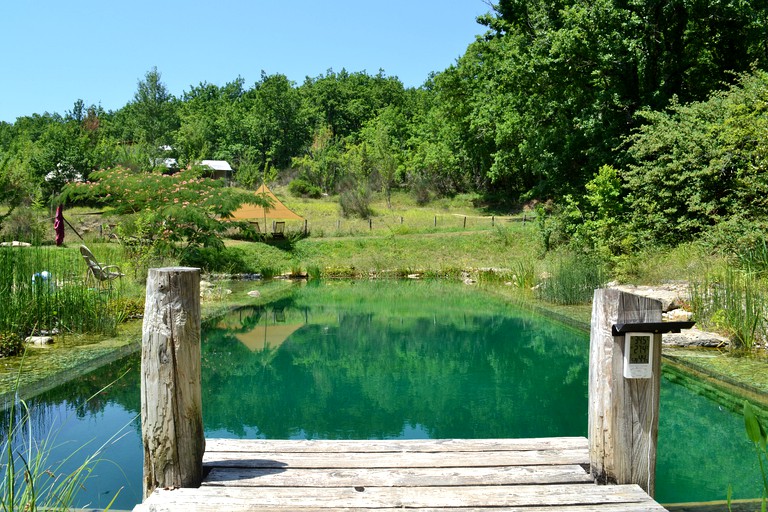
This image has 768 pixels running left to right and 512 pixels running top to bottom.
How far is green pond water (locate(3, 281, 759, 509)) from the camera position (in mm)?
4316

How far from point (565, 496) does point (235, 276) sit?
15807 mm

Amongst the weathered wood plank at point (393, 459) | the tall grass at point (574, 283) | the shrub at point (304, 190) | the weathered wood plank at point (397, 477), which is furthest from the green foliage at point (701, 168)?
the shrub at point (304, 190)

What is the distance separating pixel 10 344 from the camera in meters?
6.22

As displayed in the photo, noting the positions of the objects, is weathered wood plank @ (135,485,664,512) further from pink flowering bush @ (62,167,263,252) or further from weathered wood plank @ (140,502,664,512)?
pink flowering bush @ (62,167,263,252)

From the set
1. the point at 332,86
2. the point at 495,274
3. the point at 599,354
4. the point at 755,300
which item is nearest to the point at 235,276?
the point at 495,274

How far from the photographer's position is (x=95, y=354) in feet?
21.8

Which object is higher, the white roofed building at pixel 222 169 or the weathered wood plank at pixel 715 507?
the white roofed building at pixel 222 169

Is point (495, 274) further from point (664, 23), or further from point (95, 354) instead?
point (95, 354)

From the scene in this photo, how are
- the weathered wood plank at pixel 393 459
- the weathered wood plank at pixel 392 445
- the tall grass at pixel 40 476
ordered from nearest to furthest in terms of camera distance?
the tall grass at pixel 40 476 → the weathered wood plank at pixel 393 459 → the weathered wood plank at pixel 392 445

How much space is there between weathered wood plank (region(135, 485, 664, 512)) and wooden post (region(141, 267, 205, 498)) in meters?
0.12

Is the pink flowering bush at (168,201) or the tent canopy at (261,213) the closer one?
the pink flowering bush at (168,201)

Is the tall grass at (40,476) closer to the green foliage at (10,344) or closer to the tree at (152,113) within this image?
the green foliage at (10,344)

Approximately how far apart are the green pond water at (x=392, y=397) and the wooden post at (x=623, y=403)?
1.14 metres

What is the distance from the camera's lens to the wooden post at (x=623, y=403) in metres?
2.67
